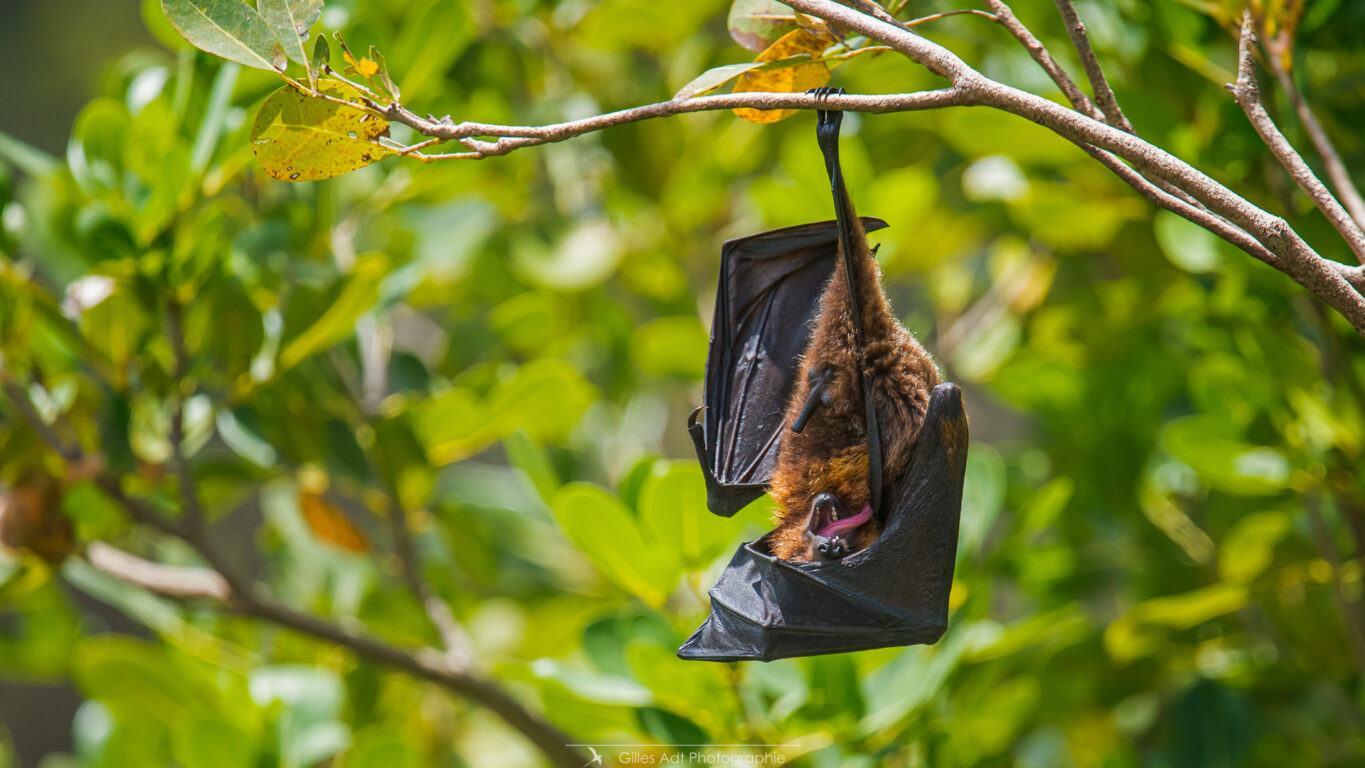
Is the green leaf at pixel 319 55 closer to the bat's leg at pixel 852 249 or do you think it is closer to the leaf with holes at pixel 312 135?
the leaf with holes at pixel 312 135

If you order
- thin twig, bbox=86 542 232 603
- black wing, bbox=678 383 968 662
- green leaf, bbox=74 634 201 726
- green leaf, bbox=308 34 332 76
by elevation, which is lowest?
green leaf, bbox=74 634 201 726

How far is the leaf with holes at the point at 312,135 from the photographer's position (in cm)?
61

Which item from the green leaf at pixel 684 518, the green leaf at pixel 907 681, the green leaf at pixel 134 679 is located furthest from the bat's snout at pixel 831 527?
the green leaf at pixel 134 679

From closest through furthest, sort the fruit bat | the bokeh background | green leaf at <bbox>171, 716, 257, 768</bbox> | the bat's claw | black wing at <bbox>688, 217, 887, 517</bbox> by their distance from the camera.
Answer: the bat's claw < the fruit bat < black wing at <bbox>688, 217, 887, 517</bbox> < the bokeh background < green leaf at <bbox>171, 716, 257, 768</bbox>

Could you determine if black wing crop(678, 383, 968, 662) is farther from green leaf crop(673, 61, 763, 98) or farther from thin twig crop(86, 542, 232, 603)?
thin twig crop(86, 542, 232, 603)

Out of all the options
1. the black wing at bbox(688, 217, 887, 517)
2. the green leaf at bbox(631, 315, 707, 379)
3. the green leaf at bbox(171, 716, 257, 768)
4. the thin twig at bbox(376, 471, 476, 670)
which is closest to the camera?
the black wing at bbox(688, 217, 887, 517)

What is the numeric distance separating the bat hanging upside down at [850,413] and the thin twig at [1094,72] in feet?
0.61

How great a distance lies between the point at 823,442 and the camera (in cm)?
85

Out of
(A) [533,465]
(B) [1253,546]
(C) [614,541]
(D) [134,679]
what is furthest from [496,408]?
(B) [1253,546]

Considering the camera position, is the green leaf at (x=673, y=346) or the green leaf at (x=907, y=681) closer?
the green leaf at (x=907, y=681)

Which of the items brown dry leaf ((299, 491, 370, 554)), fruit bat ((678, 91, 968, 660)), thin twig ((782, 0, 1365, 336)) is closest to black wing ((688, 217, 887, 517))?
fruit bat ((678, 91, 968, 660))

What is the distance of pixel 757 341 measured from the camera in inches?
37.9

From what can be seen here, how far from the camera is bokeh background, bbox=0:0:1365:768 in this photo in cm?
107

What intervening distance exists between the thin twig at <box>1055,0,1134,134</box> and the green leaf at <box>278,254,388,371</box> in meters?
0.74
